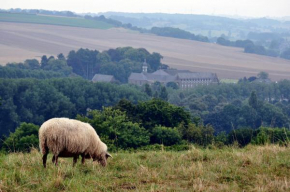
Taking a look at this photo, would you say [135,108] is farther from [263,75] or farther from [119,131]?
[263,75]

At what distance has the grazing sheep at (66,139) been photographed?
12305 mm

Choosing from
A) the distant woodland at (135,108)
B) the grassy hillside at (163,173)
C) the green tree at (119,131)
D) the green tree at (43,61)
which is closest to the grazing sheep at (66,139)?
the grassy hillside at (163,173)

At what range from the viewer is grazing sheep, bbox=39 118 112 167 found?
1230 centimetres

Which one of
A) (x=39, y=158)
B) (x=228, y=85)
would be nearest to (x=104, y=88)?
(x=228, y=85)

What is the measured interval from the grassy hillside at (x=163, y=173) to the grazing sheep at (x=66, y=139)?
0.35 m

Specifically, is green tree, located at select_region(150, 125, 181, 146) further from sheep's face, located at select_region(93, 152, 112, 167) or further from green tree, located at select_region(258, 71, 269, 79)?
green tree, located at select_region(258, 71, 269, 79)

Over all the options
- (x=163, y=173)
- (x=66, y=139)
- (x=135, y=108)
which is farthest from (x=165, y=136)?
(x=163, y=173)

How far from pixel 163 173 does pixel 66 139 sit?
Answer: 261cm

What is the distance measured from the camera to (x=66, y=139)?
40.9 ft

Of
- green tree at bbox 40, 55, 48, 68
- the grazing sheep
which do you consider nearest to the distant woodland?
the grazing sheep

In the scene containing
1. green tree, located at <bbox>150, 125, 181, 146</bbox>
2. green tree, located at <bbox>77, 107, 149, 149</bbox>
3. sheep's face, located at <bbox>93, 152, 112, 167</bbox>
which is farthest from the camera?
green tree, located at <bbox>150, 125, 181, 146</bbox>

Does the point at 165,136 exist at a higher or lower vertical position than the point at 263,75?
A: higher

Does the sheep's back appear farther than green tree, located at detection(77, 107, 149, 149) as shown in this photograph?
No

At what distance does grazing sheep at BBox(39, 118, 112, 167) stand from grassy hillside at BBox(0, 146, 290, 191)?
352mm
